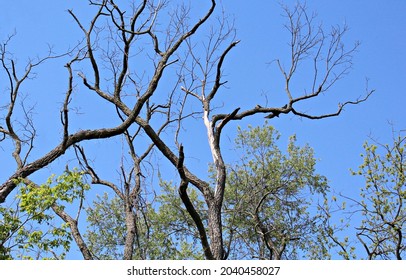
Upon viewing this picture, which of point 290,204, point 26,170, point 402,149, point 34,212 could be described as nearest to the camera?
point 34,212

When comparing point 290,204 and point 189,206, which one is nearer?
point 189,206

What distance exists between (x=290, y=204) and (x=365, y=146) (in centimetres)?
529

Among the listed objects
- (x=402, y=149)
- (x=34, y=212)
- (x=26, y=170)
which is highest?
(x=402, y=149)

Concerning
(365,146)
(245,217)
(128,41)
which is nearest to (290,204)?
(245,217)

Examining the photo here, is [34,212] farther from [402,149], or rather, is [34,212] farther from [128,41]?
[402,149]

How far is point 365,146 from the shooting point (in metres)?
11.7

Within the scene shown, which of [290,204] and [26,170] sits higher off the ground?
[290,204]

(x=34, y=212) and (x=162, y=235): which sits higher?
(x=162, y=235)

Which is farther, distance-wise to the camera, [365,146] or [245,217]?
[245,217]

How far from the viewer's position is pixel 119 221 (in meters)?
15.6
